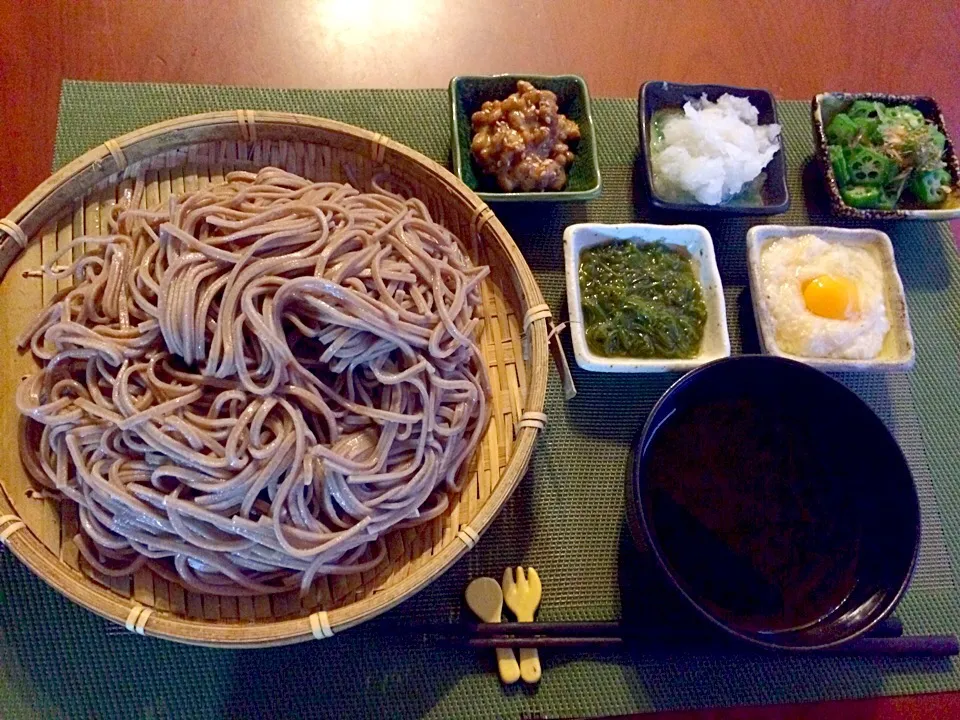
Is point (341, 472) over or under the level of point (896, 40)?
under

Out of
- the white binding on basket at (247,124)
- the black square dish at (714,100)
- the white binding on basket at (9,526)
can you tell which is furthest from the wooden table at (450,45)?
the white binding on basket at (9,526)

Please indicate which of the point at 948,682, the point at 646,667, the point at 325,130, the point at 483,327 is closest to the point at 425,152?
the point at 325,130

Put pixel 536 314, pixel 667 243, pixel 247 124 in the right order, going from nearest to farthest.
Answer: pixel 536 314
pixel 247 124
pixel 667 243

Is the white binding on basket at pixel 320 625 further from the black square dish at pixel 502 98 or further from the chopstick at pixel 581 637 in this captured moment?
the black square dish at pixel 502 98

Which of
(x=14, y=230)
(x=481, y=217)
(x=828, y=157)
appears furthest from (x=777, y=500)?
(x=14, y=230)

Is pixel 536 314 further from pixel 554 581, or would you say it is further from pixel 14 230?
pixel 14 230

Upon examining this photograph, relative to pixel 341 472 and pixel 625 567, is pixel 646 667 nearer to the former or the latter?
pixel 625 567

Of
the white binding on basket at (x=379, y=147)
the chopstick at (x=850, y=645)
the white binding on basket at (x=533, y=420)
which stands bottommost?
the chopstick at (x=850, y=645)
